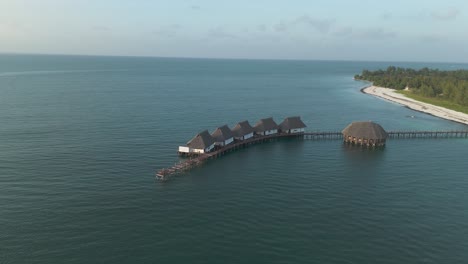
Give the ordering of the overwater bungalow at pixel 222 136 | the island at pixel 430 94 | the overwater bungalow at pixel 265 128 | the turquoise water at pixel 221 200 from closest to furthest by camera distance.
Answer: the turquoise water at pixel 221 200
the overwater bungalow at pixel 222 136
the overwater bungalow at pixel 265 128
the island at pixel 430 94

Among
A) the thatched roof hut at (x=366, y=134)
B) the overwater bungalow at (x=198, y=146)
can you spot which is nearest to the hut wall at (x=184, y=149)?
the overwater bungalow at (x=198, y=146)

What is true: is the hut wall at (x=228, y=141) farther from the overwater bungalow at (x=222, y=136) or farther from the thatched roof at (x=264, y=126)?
the thatched roof at (x=264, y=126)

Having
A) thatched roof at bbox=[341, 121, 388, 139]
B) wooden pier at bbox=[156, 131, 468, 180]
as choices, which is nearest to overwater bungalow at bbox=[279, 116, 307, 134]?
wooden pier at bbox=[156, 131, 468, 180]

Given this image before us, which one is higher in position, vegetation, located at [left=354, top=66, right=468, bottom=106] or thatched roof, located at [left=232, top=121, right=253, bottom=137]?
vegetation, located at [left=354, top=66, right=468, bottom=106]

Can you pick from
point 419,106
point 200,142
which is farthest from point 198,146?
point 419,106

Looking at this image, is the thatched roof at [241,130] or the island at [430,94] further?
the island at [430,94]

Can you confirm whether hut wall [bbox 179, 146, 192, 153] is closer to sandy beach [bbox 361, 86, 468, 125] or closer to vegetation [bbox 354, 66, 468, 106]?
sandy beach [bbox 361, 86, 468, 125]

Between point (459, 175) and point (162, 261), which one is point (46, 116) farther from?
point (459, 175)

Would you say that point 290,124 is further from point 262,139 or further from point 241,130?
point 241,130
